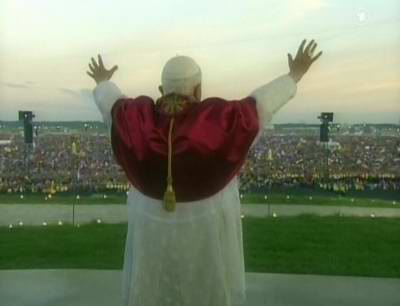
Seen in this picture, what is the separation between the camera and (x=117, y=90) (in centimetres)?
243

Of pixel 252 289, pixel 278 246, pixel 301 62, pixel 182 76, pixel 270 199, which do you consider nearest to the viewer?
pixel 182 76

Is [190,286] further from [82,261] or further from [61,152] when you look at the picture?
[61,152]

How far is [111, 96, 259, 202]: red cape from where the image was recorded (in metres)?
2.16

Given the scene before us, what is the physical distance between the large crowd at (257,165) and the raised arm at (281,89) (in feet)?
7.47

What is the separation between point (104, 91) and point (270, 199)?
302 centimetres

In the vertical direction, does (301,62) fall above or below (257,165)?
above

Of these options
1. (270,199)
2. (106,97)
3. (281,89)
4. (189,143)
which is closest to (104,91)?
(106,97)

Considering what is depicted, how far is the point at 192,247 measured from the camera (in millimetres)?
2262

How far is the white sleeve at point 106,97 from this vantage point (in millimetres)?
2367

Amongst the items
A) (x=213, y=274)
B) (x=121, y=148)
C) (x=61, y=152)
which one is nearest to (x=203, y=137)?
(x=121, y=148)

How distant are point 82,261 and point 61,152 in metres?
0.76

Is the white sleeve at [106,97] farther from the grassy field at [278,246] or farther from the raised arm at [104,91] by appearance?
the grassy field at [278,246]

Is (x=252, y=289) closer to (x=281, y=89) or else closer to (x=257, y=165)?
(x=257, y=165)

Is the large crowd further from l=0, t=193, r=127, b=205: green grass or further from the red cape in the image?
the red cape
